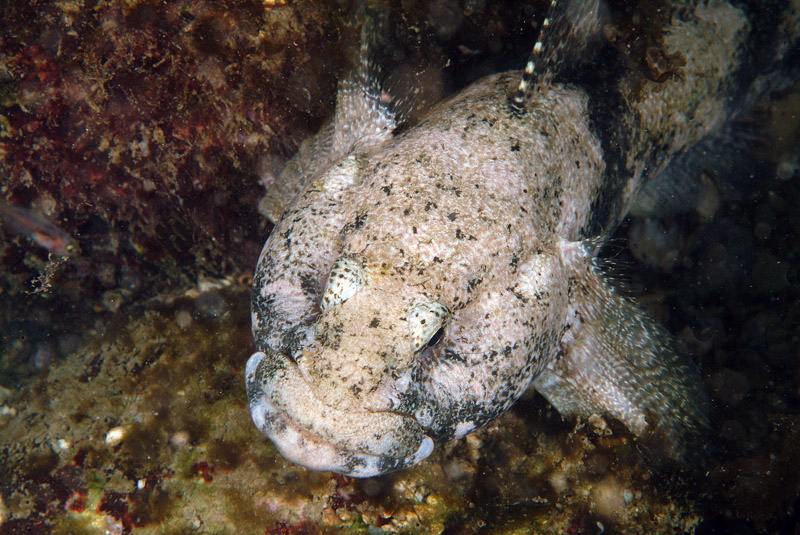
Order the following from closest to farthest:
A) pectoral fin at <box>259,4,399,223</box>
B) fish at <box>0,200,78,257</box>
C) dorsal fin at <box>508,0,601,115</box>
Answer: dorsal fin at <box>508,0,601,115</box> → pectoral fin at <box>259,4,399,223</box> → fish at <box>0,200,78,257</box>

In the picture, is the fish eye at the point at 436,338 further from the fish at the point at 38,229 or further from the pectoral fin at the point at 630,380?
the fish at the point at 38,229

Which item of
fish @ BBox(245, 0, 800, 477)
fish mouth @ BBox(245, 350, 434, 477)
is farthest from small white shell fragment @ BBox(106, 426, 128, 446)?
fish mouth @ BBox(245, 350, 434, 477)

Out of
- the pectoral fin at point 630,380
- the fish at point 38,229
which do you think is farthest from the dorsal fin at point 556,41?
the fish at point 38,229

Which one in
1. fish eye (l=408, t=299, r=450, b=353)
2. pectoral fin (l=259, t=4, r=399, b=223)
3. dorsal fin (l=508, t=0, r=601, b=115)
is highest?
dorsal fin (l=508, t=0, r=601, b=115)

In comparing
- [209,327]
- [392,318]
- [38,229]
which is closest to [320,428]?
[392,318]

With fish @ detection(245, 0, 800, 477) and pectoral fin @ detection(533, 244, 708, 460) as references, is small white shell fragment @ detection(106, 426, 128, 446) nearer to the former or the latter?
fish @ detection(245, 0, 800, 477)

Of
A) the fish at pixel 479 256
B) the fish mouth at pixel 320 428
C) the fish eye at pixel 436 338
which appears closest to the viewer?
the fish mouth at pixel 320 428

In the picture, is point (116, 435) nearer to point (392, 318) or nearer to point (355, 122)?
point (392, 318)

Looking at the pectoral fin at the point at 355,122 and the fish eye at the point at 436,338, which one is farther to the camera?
the pectoral fin at the point at 355,122
